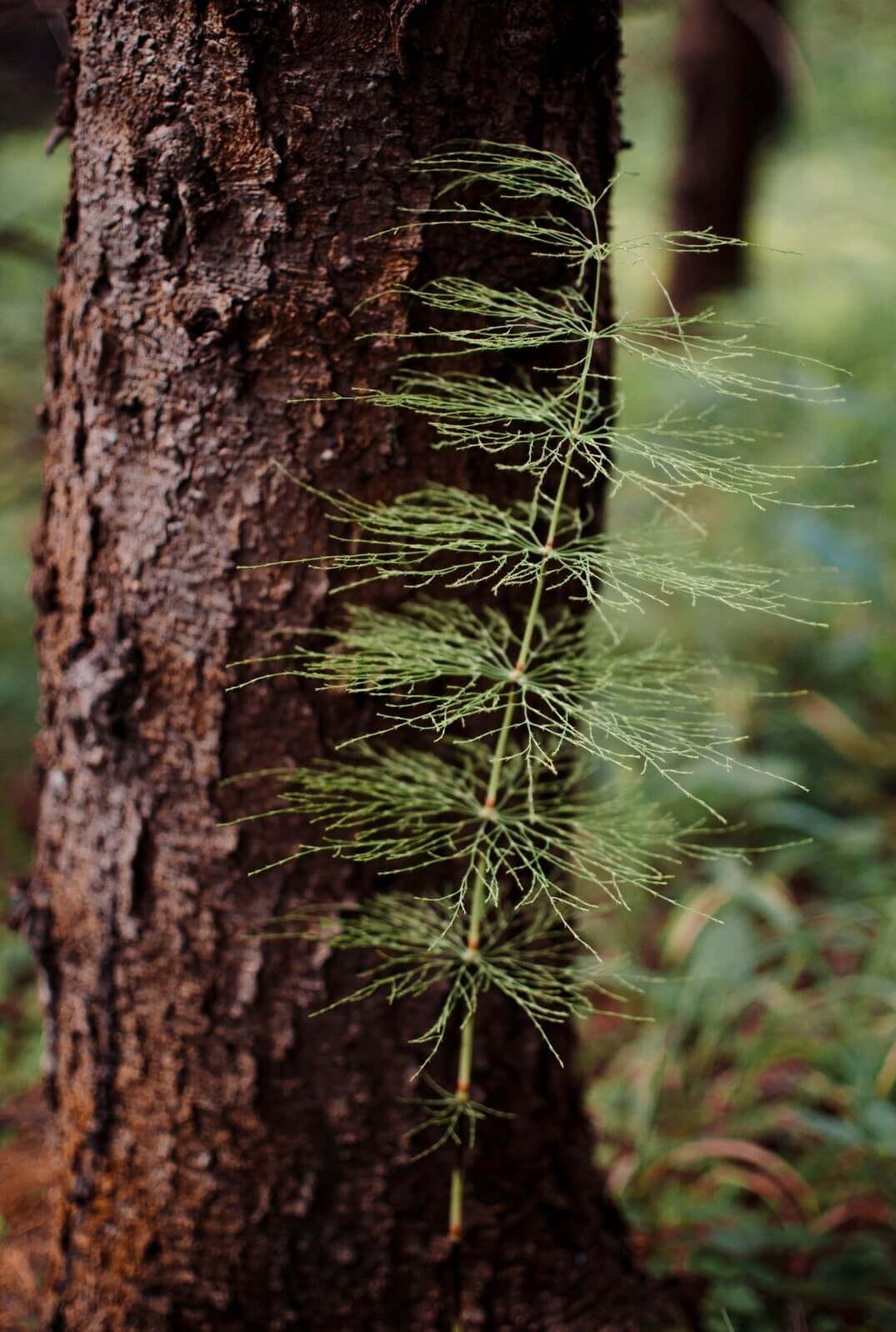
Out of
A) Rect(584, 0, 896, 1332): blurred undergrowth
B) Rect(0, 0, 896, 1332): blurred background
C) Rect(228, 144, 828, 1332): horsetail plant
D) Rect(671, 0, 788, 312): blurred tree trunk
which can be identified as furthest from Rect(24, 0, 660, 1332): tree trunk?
Rect(671, 0, 788, 312): blurred tree trunk

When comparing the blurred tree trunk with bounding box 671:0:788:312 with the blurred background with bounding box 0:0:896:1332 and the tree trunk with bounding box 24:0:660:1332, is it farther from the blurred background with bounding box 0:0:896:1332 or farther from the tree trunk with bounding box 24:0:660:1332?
the tree trunk with bounding box 24:0:660:1332

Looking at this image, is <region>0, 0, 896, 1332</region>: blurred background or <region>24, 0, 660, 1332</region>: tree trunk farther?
<region>0, 0, 896, 1332</region>: blurred background

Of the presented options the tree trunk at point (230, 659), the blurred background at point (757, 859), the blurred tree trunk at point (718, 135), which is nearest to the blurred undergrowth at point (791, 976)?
the blurred background at point (757, 859)

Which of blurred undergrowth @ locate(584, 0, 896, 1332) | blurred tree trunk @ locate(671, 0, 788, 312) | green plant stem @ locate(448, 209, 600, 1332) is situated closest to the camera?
green plant stem @ locate(448, 209, 600, 1332)

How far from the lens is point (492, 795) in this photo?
1112 millimetres

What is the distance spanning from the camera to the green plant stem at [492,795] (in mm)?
1000

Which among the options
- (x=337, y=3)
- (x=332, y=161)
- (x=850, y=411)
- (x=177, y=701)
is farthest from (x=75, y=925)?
(x=850, y=411)

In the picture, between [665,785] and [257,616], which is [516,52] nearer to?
[257,616]

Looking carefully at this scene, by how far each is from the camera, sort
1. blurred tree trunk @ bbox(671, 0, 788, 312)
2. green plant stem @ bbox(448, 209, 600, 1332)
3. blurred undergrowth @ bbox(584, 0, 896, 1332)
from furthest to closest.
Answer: blurred tree trunk @ bbox(671, 0, 788, 312) → blurred undergrowth @ bbox(584, 0, 896, 1332) → green plant stem @ bbox(448, 209, 600, 1332)

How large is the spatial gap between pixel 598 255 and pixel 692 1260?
170 centimetres

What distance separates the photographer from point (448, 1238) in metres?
1.39

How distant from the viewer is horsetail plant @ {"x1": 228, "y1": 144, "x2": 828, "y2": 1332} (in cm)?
100

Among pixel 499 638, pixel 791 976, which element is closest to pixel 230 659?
pixel 499 638

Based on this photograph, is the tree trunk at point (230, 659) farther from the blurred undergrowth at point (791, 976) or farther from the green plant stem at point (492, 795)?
the blurred undergrowth at point (791, 976)
